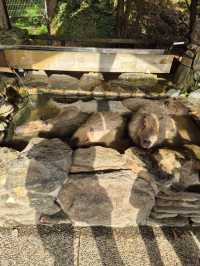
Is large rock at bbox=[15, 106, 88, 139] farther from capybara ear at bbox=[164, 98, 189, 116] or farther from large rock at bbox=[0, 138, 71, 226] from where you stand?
capybara ear at bbox=[164, 98, 189, 116]

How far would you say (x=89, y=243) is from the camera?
9.91 feet

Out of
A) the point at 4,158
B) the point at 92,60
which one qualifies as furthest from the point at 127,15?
the point at 4,158

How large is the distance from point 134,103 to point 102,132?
0.78 m

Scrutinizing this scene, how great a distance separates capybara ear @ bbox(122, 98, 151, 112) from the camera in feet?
12.3

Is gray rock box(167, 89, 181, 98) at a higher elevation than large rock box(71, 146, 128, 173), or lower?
higher

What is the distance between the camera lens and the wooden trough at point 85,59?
4.09 m

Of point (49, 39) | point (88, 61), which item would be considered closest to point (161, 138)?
point (88, 61)

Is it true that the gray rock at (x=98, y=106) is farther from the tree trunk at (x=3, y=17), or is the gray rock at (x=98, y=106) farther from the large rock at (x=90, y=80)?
the tree trunk at (x=3, y=17)

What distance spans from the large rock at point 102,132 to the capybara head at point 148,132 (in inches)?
11.2

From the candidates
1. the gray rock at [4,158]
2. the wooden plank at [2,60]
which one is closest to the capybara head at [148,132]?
the gray rock at [4,158]

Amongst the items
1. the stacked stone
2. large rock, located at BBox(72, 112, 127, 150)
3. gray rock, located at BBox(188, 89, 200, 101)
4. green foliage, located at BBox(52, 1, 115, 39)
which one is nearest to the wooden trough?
gray rock, located at BBox(188, 89, 200, 101)

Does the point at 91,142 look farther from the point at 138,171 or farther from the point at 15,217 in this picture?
the point at 15,217

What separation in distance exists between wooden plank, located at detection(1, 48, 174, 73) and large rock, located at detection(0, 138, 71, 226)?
1706 millimetres

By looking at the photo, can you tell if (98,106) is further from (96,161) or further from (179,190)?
(179,190)
